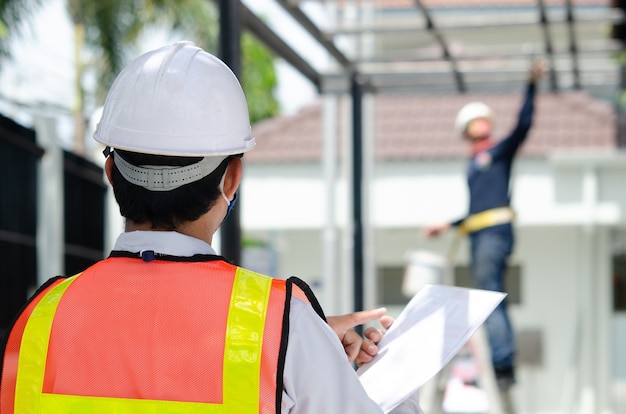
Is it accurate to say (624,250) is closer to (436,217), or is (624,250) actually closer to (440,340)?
(436,217)

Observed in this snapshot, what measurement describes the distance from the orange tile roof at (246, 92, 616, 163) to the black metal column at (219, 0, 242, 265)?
1131 cm

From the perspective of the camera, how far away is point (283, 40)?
6762mm

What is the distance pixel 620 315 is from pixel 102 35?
36.5 ft

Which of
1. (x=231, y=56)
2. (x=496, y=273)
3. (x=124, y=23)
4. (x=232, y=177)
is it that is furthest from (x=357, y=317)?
(x=124, y=23)

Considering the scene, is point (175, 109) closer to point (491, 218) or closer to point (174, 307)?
point (174, 307)

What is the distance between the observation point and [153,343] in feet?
6.12

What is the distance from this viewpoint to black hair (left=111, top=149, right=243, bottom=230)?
1933 mm

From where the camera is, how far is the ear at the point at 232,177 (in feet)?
6.56

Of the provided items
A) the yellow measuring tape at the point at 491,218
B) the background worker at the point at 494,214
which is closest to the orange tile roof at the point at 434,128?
the background worker at the point at 494,214

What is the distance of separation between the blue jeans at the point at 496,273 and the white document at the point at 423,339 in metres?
4.32

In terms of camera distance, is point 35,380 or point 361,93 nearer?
point 35,380

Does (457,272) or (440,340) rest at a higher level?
(457,272)

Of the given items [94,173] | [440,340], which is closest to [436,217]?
[94,173]

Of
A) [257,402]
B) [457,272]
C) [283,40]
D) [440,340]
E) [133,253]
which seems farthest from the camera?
[457,272]
